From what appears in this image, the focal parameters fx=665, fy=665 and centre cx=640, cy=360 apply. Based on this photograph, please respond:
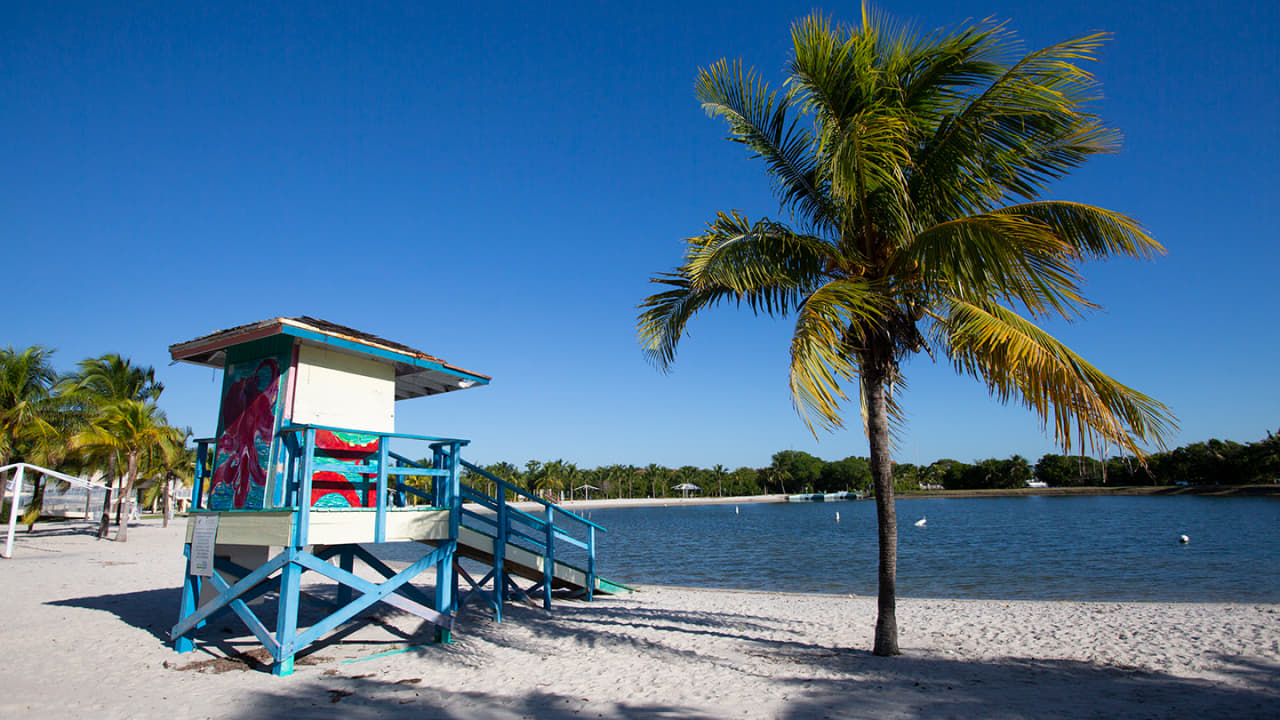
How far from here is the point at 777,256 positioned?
27.5 ft

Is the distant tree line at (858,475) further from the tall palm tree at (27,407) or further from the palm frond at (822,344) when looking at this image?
the palm frond at (822,344)

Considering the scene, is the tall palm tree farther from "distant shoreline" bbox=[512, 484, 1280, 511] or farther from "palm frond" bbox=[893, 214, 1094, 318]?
"distant shoreline" bbox=[512, 484, 1280, 511]

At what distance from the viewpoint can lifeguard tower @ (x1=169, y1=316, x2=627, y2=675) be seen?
7.57 metres

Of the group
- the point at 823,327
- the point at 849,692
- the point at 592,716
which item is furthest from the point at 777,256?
the point at 592,716

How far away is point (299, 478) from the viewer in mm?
7852

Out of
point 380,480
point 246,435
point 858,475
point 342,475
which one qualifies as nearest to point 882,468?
point 380,480

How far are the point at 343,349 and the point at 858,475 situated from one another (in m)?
175

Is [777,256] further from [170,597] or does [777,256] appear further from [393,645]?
[170,597]

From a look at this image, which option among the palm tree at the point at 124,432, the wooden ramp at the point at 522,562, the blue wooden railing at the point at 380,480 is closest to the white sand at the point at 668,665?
the wooden ramp at the point at 522,562

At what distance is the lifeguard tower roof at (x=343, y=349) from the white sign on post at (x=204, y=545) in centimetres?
210

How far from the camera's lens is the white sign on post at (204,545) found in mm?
8320

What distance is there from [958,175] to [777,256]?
2288 mm

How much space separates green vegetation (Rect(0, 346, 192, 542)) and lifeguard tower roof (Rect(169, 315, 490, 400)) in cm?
2180

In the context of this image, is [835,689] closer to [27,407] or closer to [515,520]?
[515,520]
